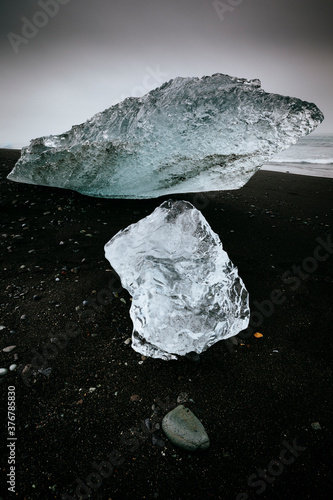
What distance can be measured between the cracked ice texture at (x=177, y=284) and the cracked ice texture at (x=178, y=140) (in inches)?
67.2

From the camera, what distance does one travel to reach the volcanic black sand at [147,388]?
1376 mm

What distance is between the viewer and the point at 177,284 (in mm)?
2129

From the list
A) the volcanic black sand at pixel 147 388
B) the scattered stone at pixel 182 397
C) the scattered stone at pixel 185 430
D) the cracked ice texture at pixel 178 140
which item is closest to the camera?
the volcanic black sand at pixel 147 388

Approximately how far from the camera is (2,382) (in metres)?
1.78

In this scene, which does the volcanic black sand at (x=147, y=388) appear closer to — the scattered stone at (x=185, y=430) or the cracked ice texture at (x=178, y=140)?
the scattered stone at (x=185, y=430)

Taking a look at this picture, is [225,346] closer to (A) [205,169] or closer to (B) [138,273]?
(B) [138,273]

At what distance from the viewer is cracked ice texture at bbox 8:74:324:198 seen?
12.0 feet

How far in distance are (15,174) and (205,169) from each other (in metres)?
3.80

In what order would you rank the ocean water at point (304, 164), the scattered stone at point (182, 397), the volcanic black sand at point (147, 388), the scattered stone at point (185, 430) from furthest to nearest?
the ocean water at point (304, 164) < the scattered stone at point (182, 397) < the scattered stone at point (185, 430) < the volcanic black sand at point (147, 388)

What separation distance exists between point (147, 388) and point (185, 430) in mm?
375

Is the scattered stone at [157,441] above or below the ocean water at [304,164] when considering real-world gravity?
below

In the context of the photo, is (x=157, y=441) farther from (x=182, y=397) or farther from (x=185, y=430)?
(x=182, y=397)

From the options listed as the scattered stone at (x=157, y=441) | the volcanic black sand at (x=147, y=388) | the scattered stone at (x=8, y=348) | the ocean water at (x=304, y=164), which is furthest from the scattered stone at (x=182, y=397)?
the ocean water at (x=304, y=164)

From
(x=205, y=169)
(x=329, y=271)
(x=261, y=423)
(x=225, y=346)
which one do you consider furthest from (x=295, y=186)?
(x=261, y=423)
